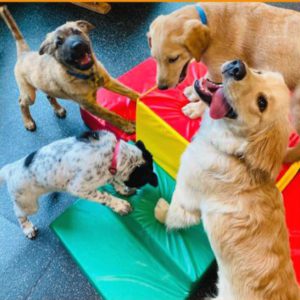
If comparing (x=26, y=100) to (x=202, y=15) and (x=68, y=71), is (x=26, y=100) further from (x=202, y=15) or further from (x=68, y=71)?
(x=202, y=15)

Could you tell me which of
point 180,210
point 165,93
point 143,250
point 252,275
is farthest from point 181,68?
point 252,275

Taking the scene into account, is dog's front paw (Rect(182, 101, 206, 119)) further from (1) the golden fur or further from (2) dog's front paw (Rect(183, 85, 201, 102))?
(1) the golden fur

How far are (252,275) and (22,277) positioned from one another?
1716mm

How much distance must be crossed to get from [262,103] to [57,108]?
227 centimetres

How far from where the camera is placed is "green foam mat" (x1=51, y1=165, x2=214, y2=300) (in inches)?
88.6

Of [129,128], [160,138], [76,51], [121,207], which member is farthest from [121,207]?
[76,51]

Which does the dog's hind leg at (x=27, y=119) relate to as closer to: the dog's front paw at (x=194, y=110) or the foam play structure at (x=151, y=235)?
the foam play structure at (x=151, y=235)

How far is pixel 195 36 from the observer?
2260mm

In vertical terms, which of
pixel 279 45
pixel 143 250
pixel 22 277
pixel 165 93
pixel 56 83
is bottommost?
pixel 22 277

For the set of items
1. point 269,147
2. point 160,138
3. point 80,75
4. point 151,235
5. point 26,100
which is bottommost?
point 151,235

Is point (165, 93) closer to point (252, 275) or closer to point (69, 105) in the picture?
point (69, 105)

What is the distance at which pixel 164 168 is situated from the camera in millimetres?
2799

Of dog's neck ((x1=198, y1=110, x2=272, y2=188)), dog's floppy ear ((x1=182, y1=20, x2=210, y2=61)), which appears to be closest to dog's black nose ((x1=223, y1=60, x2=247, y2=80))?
dog's neck ((x1=198, y1=110, x2=272, y2=188))

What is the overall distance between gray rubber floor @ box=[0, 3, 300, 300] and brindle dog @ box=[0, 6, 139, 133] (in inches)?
15.6
